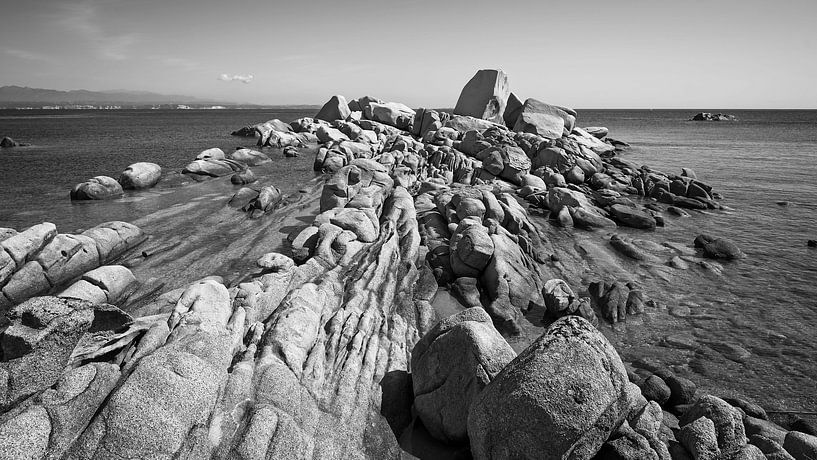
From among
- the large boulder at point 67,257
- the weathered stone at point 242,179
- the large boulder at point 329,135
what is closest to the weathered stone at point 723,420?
the large boulder at point 67,257

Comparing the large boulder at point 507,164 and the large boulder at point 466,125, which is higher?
the large boulder at point 466,125

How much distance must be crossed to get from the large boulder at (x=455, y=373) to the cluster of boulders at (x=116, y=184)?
27.4m

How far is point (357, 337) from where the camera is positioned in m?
10.6

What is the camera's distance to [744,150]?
198 ft

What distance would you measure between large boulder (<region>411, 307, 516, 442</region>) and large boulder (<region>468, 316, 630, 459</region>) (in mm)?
970

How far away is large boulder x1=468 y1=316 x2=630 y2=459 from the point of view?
6082 millimetres

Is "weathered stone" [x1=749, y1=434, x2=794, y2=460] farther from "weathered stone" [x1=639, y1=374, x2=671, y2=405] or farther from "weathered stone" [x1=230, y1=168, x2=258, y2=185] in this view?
"weathered stone" [x1=230, y1=168, x2=258, y2=185]

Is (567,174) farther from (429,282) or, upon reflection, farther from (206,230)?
(206,230)

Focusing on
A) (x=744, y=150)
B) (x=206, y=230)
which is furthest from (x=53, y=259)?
(x=744, y=150)

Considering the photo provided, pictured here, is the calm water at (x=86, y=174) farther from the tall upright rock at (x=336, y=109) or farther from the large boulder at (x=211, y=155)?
the tall upright rock at (x=336, y=109)

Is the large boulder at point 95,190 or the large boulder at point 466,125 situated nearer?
the large boulder at point 95,190

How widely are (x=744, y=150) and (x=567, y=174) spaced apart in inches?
1696

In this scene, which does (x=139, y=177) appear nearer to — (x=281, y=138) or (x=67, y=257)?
(x=67, y=257)

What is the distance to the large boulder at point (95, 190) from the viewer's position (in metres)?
26.5
